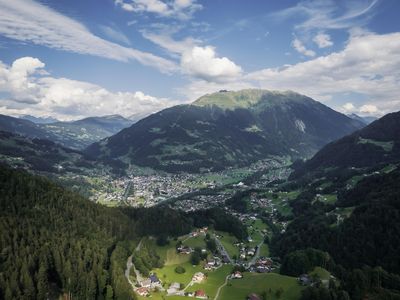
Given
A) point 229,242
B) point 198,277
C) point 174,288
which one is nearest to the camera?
point 174,288

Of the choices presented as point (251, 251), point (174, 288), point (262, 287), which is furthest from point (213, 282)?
point (251, 251)

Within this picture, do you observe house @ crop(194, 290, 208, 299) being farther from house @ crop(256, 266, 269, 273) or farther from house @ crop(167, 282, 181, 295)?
house @ crop(256, 266, 269, 273)

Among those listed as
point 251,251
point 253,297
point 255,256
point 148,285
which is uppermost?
point 253,297

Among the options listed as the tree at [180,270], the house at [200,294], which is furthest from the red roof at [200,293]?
the tree at [180,270]

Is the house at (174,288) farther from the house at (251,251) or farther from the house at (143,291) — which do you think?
the house at (251,251)

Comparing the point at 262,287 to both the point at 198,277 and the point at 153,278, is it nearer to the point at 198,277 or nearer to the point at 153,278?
the point at 198,277

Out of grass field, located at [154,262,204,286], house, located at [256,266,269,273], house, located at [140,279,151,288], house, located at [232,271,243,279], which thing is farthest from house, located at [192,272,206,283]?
house, located at [256,266,269,273]
